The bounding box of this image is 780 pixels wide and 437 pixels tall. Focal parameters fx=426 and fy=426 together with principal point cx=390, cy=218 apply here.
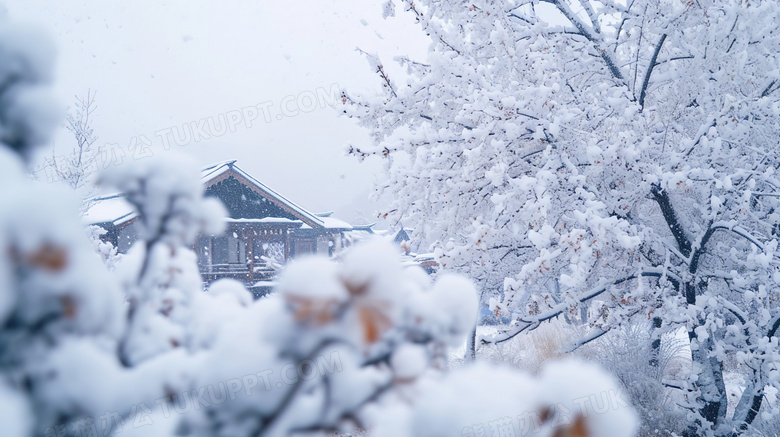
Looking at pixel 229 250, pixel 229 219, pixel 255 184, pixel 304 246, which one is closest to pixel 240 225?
pixel 229 219

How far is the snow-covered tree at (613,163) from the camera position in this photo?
11.6ft

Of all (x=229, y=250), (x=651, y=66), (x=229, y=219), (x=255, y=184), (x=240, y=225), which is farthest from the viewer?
(x=229, y=250)

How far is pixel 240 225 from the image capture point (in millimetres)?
15383

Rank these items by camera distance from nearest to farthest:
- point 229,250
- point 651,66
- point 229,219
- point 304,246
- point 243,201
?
point 651,66, point 229,219, point 243,201, point 229,250, point 304,246

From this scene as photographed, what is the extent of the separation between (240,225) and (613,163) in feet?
45.3

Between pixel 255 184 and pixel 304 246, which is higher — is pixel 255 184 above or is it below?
above

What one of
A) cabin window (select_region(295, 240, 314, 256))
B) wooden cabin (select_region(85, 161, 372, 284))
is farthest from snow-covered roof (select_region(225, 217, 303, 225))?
cabin window (select_region(295, 240, 314, 256))

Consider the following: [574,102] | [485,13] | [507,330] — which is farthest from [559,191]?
[485,13]

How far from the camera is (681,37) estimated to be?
4156 mm

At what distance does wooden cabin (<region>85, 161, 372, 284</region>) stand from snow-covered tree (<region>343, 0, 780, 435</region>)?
408 inches

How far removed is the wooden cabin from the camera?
1483 cm

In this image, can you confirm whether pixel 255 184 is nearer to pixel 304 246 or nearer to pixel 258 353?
pixel 304 246

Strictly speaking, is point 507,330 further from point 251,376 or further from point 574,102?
point 251,376

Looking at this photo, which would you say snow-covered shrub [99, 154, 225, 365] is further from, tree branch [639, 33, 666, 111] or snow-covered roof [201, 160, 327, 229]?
snow-covered roof [201, 160, 327, 229]
